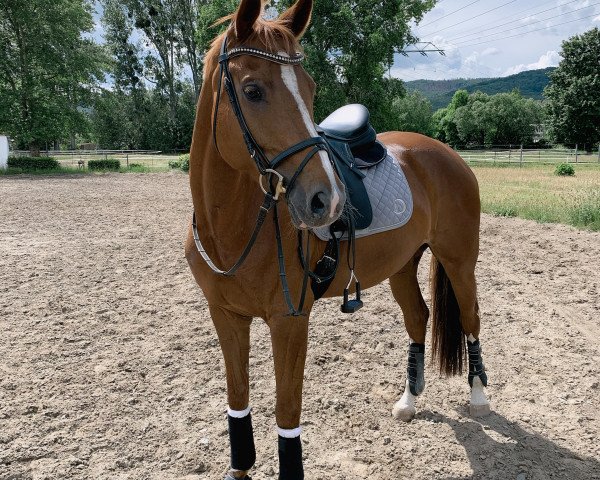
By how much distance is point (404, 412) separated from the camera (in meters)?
3.02

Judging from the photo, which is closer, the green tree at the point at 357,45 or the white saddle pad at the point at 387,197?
the white saddle pad at the point at 387,197

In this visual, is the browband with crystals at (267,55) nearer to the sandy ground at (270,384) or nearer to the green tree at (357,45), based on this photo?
the sandy ground at (270,384)

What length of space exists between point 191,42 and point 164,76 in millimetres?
5083

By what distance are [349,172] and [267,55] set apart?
0.96m

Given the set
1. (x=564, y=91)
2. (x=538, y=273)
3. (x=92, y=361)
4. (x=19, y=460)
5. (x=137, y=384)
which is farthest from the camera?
(x=564, y=91)

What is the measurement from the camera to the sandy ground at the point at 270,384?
2.61 m

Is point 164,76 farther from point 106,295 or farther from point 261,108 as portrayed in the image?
point 261,108

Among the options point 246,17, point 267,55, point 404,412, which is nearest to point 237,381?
point 404,412

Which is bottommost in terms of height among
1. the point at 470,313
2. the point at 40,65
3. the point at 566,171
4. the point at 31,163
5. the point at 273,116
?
the point at 470,313

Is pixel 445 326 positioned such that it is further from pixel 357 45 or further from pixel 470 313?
pixel 357 45

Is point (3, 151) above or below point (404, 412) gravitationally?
above

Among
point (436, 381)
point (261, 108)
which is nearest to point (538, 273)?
point (436, 381)

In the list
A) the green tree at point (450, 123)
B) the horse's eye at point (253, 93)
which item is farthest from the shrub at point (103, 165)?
the green tree at point (450, 123)

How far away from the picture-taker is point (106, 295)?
209 inches
